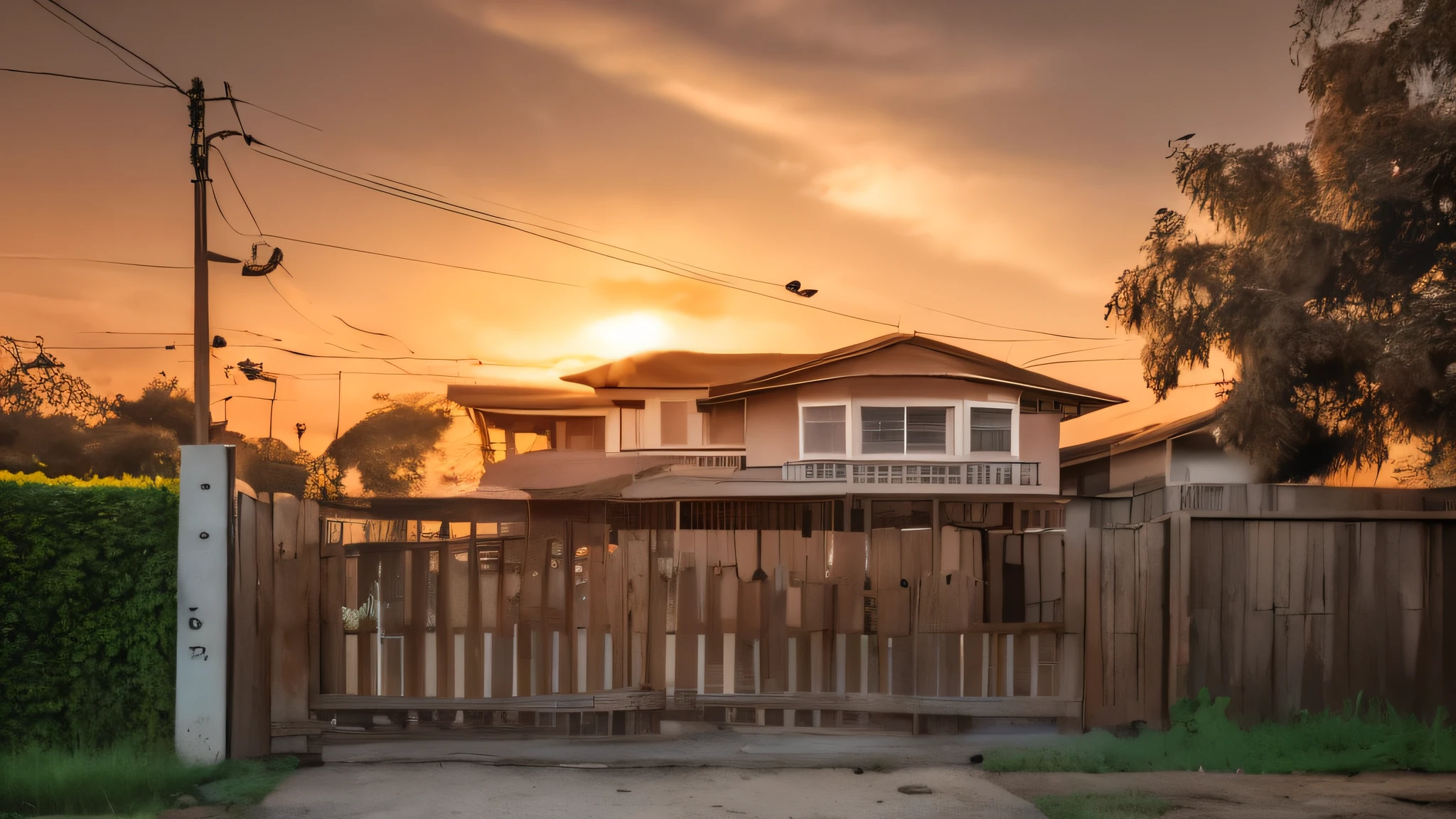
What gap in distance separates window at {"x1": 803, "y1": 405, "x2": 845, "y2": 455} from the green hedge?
24.5 m

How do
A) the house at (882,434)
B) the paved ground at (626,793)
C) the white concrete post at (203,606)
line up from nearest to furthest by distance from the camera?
1. the paved ground at (626,793)
2. the white concrete post at (203,606)
3. the house at (882,434)

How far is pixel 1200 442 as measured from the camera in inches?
1321

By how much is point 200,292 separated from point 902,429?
58.1 feet

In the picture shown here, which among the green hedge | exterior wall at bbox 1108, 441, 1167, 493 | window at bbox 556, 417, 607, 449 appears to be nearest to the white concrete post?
the green hedge

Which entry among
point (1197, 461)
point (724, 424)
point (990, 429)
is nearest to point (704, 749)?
point (990, 429)

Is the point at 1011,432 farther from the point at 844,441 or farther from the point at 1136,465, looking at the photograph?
the point at 1136,465

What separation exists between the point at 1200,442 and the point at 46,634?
32.1 metres

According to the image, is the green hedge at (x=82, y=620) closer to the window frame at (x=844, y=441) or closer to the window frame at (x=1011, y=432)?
the window frame at (x=844, y=441)

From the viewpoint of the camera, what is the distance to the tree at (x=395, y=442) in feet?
247

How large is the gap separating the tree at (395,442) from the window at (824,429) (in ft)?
158

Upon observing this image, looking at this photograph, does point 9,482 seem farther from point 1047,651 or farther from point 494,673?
point 1047,651

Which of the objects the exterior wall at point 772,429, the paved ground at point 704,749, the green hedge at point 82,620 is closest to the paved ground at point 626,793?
the paved ground at point 704,749

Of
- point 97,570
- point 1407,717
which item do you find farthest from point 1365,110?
point 97,570

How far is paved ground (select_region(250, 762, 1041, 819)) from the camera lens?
640cm
